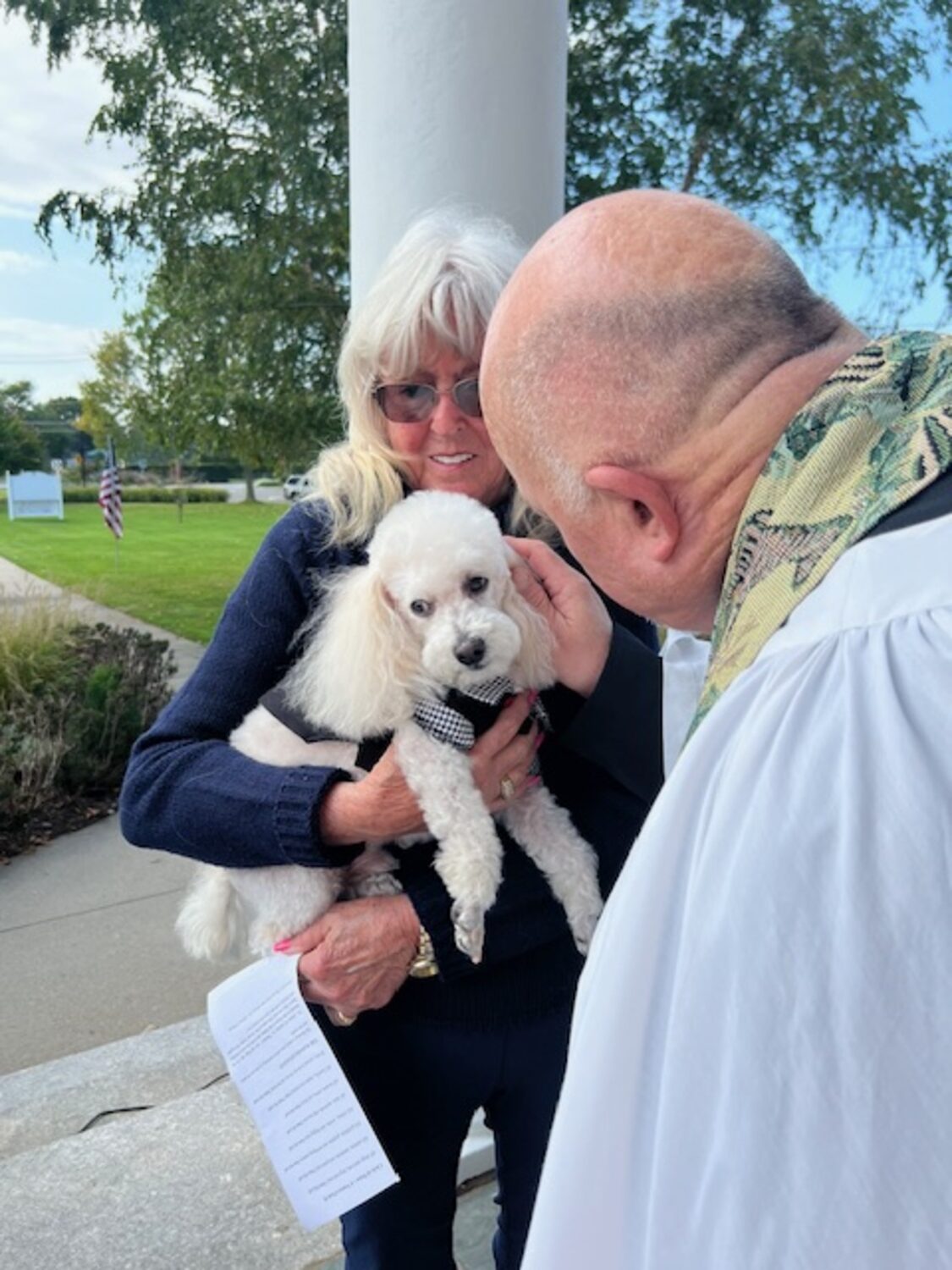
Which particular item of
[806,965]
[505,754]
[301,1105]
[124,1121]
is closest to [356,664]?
[505,754]

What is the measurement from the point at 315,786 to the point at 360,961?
0.98ft

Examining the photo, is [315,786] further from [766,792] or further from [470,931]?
[766,792]

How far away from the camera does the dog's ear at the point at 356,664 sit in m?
1.69

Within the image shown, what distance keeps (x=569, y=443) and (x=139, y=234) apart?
31.1 ft

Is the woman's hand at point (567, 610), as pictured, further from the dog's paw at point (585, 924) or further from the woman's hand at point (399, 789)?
the dog's paw at point (585, 924)

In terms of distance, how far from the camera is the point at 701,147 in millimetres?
8641

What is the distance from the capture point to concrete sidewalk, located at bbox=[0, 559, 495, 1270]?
267cm

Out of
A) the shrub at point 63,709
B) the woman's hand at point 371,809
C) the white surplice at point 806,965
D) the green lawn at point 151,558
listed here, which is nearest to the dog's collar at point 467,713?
the woman's hand at point 371,809

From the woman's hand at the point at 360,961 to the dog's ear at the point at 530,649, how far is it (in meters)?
0.45

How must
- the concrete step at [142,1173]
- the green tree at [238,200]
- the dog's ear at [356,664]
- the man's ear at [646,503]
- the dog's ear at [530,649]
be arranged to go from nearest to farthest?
the man's ear at [646,503] → the dog's ear at [356,664] → the dog's ear at [530,649] → the concrete step at [142,1173] → the green tree at [238,200]

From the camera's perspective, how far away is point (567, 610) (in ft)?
5.79

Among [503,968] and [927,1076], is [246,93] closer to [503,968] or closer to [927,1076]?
[503,968]

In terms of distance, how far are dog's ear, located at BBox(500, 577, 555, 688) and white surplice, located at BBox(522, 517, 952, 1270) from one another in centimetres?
104

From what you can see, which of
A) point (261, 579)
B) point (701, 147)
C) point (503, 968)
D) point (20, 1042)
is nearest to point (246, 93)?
point (701, 147)
